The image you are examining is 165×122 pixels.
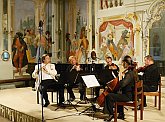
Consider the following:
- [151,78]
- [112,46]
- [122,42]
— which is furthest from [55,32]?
[151,78]

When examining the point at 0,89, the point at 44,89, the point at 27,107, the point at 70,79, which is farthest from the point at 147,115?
the point at 0,89

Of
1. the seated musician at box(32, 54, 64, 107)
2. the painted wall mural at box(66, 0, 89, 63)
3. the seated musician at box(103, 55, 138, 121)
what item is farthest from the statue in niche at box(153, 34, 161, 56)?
the seated musician at box(103, 55, 138, 121)

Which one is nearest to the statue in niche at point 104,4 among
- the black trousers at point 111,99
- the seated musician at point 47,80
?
the seated musician at point 47,80

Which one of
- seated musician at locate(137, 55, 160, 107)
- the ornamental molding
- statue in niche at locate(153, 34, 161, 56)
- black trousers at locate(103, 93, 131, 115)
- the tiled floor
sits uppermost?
the ornamental molding

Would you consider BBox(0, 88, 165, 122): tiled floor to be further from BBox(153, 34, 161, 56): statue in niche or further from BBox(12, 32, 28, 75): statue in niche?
BBox(12, 32, 28, 75): statue in niche

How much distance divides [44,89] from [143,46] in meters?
4.10

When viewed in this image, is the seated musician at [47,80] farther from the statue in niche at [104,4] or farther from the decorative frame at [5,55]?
the decorative frame at [5,55]

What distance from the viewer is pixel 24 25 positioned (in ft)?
39.8

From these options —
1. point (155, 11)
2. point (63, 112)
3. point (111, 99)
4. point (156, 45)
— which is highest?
point (155, 11)

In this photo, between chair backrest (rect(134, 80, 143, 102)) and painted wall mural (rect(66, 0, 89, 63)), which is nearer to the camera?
chair backrest (rect(134, 80, 143, 102))

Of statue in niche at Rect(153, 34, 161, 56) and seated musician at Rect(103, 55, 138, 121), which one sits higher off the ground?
statue in niche at Rect(153, 34, 161, 56)

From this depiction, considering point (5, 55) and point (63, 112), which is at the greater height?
point (5, 55)

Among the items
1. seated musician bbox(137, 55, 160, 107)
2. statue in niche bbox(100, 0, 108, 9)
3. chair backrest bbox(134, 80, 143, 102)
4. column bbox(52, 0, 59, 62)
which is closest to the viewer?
chair backrest bbox(134, 80, 143, 102)

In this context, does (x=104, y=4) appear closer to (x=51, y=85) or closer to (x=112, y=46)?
(x=112, y=46)
